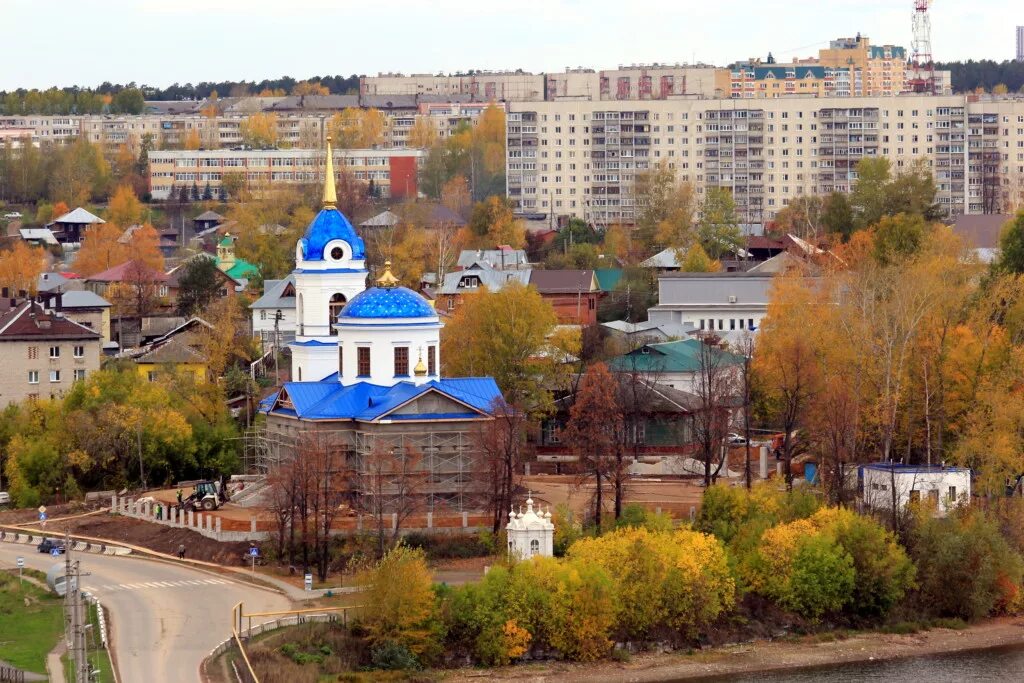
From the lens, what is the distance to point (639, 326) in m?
78.4

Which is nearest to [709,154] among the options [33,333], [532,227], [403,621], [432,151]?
[532,227]

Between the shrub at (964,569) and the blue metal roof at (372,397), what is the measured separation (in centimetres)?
1045

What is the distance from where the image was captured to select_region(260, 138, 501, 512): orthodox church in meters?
53.1

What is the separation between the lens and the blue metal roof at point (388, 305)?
54.7m

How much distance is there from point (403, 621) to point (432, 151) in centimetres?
9961

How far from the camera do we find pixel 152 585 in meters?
48.8

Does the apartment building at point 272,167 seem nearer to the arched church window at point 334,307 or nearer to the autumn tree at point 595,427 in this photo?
the arched church window at point 334,307

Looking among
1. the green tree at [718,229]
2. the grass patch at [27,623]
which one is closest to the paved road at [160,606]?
the grass patch at [27,623]

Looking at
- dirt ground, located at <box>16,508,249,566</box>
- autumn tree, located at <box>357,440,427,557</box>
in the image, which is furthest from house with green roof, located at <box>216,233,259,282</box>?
autumn tree, located at <box>357,440,427,557</box>

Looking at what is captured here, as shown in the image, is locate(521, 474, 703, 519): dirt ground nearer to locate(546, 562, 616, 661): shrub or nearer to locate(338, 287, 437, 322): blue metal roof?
locate(338, 287, 437, 322): blue metal roof

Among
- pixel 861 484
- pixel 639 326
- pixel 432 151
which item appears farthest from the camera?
pixel 432 151

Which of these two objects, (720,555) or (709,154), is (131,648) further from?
(709,154)

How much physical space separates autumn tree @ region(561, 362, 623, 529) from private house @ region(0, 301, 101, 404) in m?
17.2

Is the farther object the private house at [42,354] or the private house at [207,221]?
the private house at [207,221]
